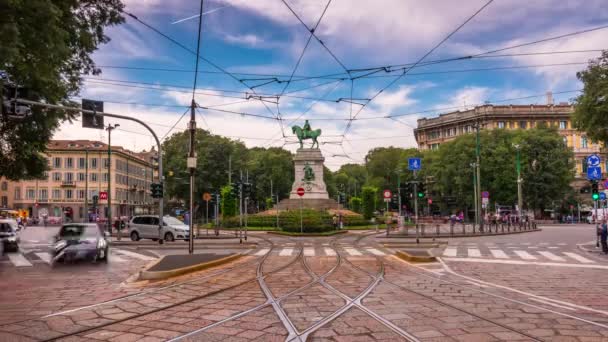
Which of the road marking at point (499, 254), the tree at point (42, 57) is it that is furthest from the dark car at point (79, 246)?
the road marking at point (499, 254)

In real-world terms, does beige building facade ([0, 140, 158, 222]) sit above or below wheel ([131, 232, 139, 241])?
above

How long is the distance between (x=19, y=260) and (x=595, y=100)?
26.2 meters

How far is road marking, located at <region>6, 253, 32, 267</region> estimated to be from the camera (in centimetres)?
1825

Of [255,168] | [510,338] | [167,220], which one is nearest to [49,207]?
[255,168]

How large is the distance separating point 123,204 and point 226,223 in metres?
47.8

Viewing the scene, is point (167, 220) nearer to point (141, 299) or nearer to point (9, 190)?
point (141, 299)

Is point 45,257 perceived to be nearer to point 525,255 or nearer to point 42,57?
point 42,57

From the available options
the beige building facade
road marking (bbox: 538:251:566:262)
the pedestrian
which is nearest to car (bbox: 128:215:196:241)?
road marking (bbox: 538:251:566:262)

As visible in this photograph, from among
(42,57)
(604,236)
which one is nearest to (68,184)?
(42,57)

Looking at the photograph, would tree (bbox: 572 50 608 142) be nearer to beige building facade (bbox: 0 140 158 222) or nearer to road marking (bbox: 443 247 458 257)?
road marking (bbox: 443 247 458 257)

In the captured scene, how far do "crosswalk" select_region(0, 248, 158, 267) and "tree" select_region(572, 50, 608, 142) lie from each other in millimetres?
21302

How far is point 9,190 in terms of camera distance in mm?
86812

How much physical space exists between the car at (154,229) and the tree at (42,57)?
27.5ft

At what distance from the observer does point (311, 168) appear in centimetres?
5469
